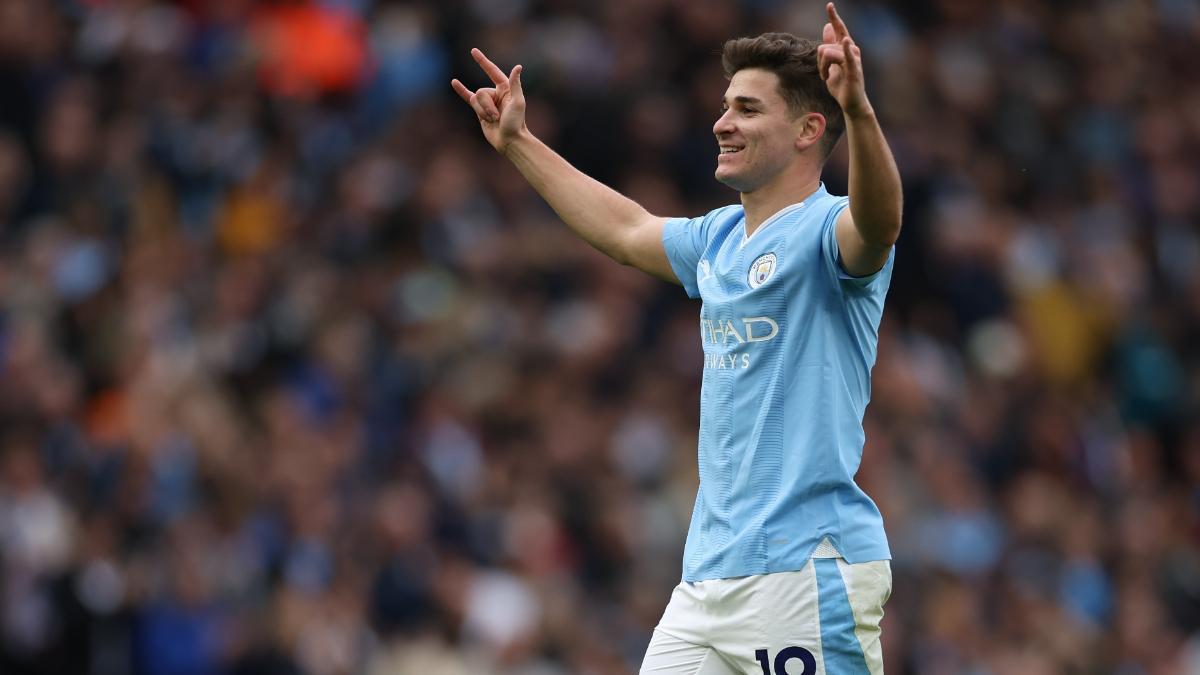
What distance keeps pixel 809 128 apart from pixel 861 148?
70cm

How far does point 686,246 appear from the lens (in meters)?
5.91

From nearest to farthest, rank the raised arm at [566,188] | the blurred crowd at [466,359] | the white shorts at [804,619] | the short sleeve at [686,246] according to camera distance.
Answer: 1. the white shorts at [804,619]
2. the short sleeve at [686,246]
3. the raised arm at [566,188]
4. the blurred crowd at [466,359]

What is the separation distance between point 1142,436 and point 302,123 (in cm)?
693

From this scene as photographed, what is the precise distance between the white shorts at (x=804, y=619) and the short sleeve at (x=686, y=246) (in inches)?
40.3

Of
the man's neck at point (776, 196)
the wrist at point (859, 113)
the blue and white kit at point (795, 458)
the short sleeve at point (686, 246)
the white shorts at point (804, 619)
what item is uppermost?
the wrist at point (859, 113)

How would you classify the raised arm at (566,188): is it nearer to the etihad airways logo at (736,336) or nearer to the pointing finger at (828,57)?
the etihad airways logo at (736,336)

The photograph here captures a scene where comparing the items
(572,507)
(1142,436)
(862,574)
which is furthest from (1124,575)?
(862,574)

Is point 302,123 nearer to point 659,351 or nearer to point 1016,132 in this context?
point 659,351

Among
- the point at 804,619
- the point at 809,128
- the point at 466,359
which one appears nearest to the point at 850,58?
the point at 809,128

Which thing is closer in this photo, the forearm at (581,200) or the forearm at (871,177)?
the forearm at (871,177)

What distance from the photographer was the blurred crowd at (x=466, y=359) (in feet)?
35.8

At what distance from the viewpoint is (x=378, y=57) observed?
14.3 meters

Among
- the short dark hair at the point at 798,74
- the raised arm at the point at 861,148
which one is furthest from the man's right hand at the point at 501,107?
the raised arm at the point at 861,148

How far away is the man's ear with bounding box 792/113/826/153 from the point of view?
18.3 ft
